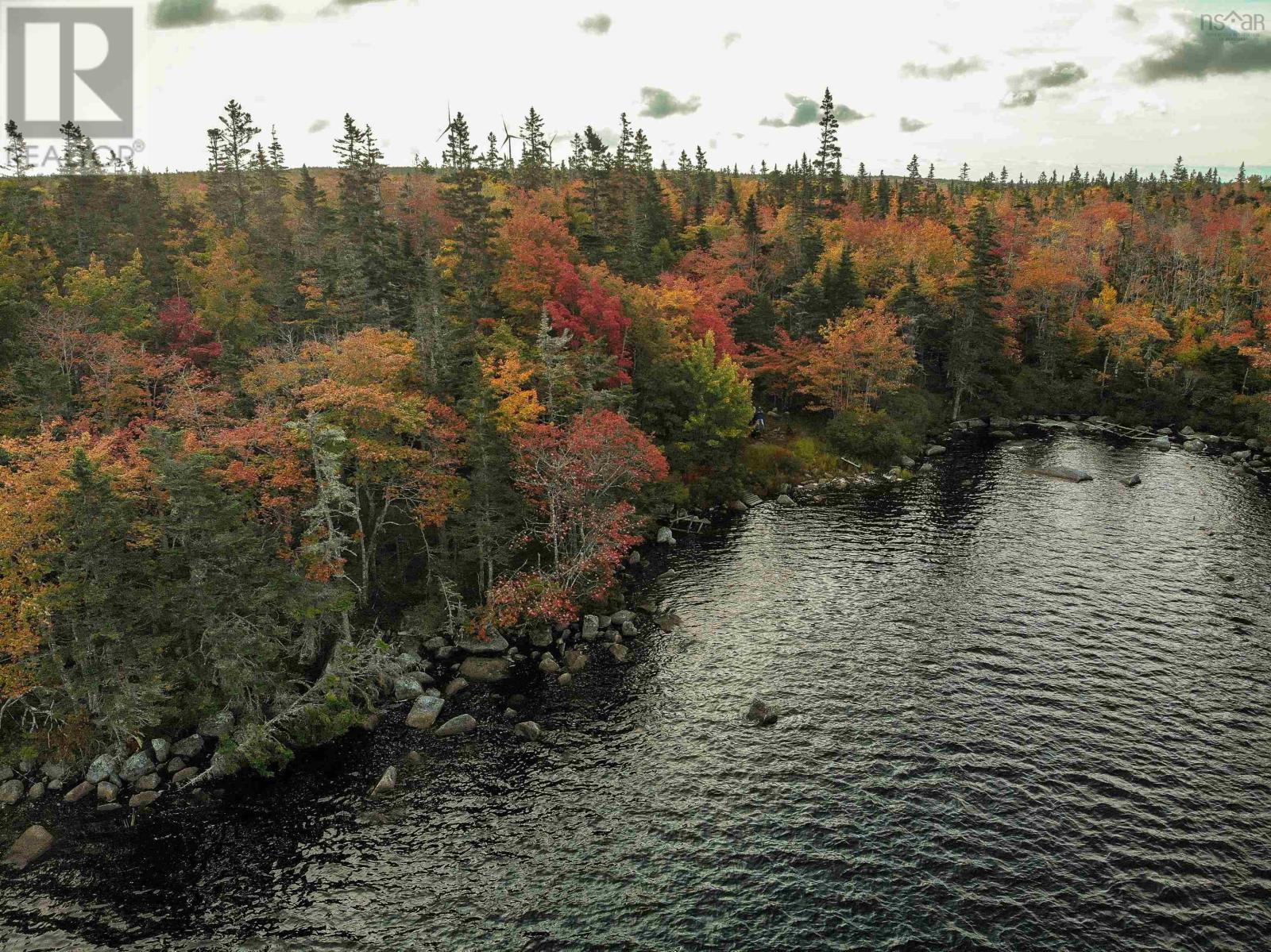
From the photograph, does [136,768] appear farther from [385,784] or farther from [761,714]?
[761,714]

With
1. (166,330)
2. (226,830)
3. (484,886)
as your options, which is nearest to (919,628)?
(484,886)

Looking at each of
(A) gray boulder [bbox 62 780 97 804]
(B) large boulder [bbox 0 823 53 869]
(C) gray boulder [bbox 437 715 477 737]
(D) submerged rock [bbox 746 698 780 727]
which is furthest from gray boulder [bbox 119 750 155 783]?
(D) submerged rock [bbox 746 698 780 727]

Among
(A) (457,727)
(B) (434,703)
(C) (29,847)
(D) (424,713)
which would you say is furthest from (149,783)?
(A) (457,727)

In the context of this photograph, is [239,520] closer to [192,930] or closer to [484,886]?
[192,930]

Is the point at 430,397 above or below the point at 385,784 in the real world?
above

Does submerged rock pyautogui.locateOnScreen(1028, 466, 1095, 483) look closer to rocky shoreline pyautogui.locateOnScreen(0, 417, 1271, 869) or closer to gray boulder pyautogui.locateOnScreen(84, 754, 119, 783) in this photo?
rocky shoreline pyautogui.locateOnScreen(0, 417, 1271, 869)
